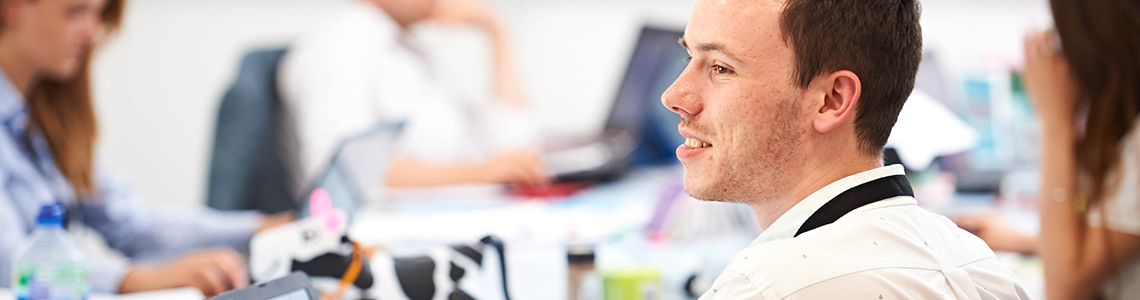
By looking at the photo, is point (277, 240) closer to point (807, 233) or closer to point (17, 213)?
point (807, 233)

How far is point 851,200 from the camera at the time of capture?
719 millimetres

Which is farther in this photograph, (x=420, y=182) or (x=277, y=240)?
(x=420, y=182)

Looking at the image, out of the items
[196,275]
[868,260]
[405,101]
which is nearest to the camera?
[868,260]

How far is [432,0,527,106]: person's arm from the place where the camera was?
2.77 m

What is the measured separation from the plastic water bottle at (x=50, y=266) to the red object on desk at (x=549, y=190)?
116 cm

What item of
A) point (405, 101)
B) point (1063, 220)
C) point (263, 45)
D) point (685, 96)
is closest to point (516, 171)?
point (405, 101)

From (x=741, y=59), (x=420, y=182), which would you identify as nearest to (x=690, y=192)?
(x=741, y=59)

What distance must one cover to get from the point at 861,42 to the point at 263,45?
2344 millimetres

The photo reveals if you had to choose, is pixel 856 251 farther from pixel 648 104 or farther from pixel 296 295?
pixel 648 104

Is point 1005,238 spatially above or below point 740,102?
below

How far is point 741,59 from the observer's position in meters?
0.74

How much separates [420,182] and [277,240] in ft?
4.29

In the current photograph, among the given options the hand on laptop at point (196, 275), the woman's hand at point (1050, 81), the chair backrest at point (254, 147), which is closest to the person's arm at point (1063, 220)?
the woman's hand at point (1050, 81)

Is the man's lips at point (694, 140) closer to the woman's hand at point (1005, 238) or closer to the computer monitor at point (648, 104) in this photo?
the woman's hand at point (1005, 238)
